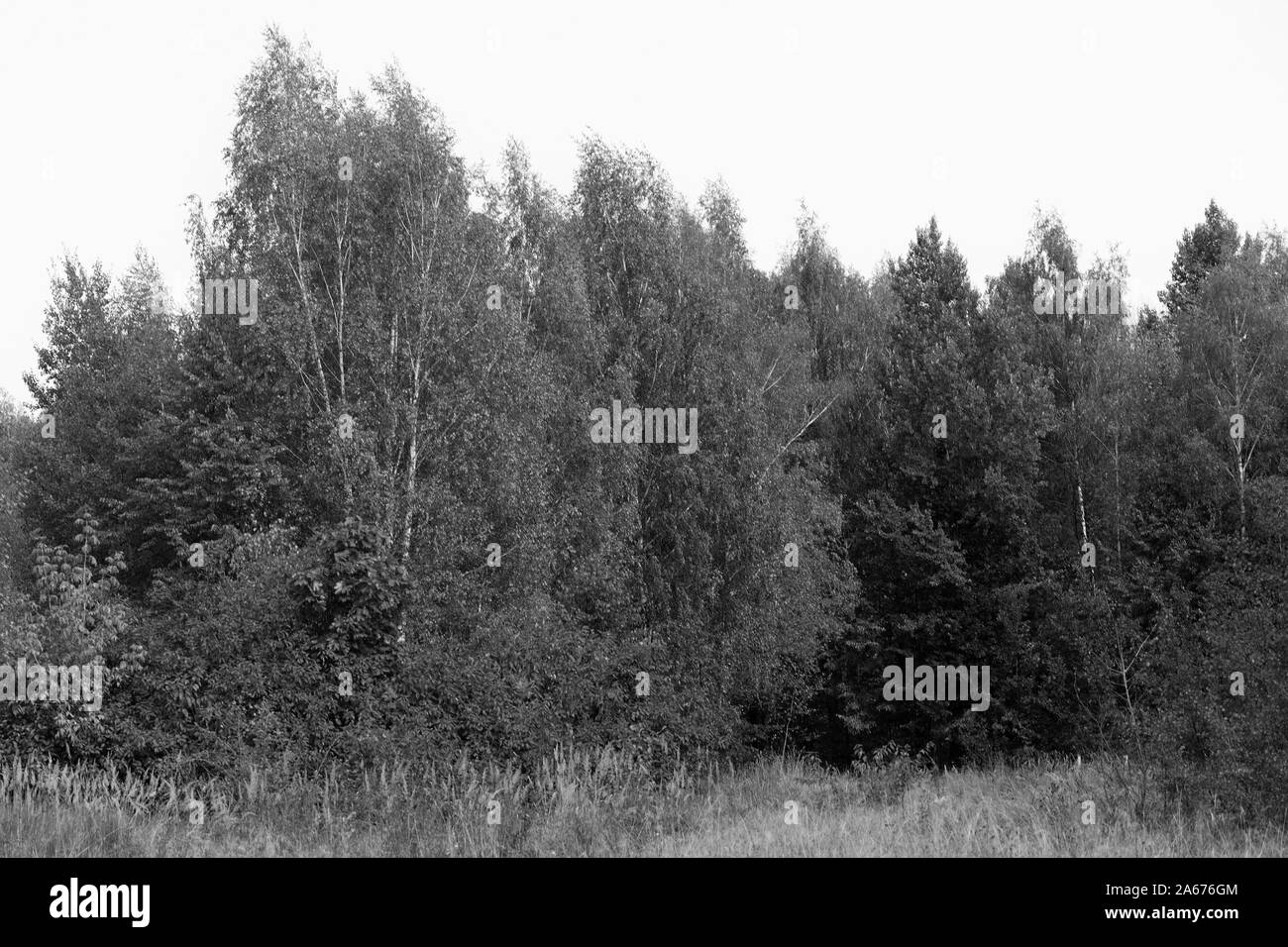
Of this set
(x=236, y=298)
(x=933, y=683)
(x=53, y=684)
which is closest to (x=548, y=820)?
(x=53, y=684)

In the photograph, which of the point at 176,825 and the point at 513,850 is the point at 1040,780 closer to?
the point at 513,850

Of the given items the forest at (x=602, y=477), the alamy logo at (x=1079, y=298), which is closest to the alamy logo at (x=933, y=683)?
the forest at (x=602, y=477)

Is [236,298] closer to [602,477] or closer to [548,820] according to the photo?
[602,477]

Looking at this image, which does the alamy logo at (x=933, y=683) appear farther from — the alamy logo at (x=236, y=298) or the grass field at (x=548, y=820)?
the alamy logo at (x=236, y=298)

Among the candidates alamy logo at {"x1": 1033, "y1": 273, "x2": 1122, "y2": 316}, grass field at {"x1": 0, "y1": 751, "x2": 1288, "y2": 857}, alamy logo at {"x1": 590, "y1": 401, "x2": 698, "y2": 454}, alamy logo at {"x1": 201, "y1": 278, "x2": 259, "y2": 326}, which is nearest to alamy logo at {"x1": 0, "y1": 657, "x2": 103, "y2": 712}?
grass field at {"x1": 0, "y1": 751, "x2": 1288, "y2": 857}

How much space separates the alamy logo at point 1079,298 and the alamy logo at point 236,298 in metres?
23.4

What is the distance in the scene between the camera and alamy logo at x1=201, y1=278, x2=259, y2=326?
26.2 meters

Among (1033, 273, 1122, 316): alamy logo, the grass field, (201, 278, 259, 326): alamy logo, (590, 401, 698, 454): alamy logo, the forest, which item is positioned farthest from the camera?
(1033, 273, 1122, 316): alamy logo

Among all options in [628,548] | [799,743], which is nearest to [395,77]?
[628,548]

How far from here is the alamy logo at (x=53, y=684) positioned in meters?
14.9

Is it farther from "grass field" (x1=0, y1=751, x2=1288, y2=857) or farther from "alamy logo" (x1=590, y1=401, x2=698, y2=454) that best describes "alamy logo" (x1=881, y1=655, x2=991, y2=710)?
"grass field" (x1=0, y1=751, x2=1288, y2=857)

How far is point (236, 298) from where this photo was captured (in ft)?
88.2

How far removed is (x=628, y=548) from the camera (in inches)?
1148

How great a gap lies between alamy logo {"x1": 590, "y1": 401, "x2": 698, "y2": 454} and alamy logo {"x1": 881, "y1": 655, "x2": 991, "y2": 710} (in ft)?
25.6
